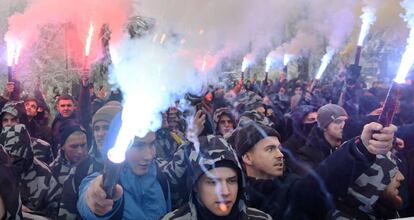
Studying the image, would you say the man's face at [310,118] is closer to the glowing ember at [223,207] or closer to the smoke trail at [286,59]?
the smoke trail at [286,59]

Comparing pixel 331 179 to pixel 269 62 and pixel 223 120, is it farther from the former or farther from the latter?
pixel 269 62

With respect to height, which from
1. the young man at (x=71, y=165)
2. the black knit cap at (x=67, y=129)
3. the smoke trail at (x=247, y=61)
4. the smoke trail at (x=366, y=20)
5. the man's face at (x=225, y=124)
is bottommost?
the young man at (x=71, y=165)

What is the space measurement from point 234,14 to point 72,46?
3.47 ft

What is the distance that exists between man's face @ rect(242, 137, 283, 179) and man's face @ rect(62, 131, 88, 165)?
0.72 meters

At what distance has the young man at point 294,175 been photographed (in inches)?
55.7

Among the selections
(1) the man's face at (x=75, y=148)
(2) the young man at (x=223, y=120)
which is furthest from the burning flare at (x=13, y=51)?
(2) the young man at (x=223, y=120)

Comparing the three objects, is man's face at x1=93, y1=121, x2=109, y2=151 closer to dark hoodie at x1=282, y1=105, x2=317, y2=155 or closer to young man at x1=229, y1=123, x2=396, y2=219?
young man at x1=229, y1=123, x2=396, y2=219

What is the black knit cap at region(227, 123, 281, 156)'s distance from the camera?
1.79m

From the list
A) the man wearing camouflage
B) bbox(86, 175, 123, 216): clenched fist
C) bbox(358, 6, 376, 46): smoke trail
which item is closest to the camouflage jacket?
the man wearing camouflage

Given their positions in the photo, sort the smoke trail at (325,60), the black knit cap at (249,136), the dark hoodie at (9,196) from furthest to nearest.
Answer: the smoke trail at (325,60)
the black knit cap at (249,136)
the dark hoodie at (9,196)

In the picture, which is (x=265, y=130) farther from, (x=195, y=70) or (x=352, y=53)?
Result: (x=352, y=53)

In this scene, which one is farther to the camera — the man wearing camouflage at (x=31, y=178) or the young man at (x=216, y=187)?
the man wearing camouflage at (x=31, y=178)

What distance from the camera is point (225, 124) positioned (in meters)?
2.46

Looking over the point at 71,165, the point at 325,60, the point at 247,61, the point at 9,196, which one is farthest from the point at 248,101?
the point at 9,196
